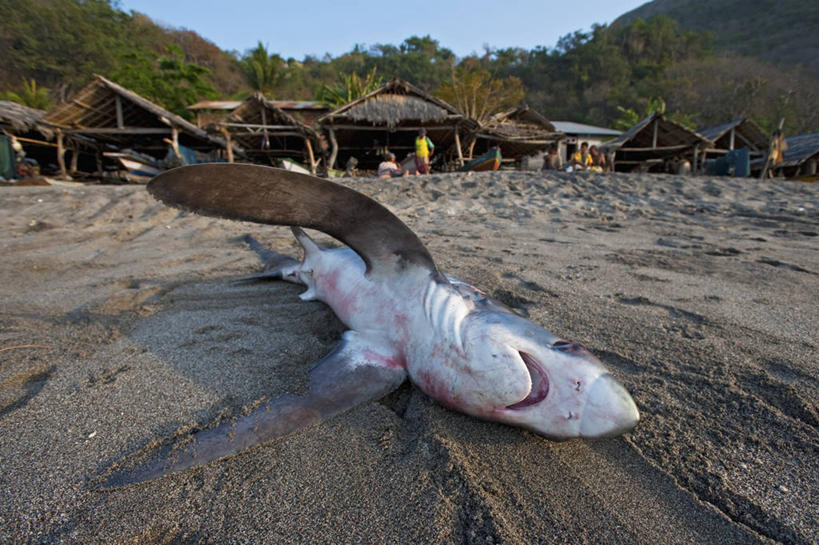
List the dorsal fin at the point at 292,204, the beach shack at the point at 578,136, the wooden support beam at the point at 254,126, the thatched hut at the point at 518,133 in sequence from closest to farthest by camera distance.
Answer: the dorsal fin at the point at 292,204 → the wooden support beam at the point at 254,126 → the thatched hut at the point at 518,133 → the beach shack at the point at 578,136

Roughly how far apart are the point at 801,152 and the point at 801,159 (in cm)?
72

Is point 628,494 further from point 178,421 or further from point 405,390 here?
point 178,421

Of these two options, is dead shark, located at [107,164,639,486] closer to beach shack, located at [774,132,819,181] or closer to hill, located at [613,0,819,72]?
beach shack, located at [774,132,819,181]

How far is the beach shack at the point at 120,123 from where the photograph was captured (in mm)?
11391

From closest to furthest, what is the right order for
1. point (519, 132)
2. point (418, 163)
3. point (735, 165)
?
1. point (418, 163)
2. point (735, 165)
3. point (519, 132)

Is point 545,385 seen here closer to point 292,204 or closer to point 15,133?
point 292,204

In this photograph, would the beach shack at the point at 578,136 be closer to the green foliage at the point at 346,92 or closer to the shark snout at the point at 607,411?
the green foliage at the point at 346,92

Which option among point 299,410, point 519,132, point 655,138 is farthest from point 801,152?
point 299,410

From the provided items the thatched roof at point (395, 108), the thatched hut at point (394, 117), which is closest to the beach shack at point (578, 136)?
the thatched hut at point (394, 117)

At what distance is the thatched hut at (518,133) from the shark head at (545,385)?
15.6 meters

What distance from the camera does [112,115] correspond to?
41.1 feet

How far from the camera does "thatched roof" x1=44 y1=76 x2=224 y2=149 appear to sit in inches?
447

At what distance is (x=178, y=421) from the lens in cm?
119

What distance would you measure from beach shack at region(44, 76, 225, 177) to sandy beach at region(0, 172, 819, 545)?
36.8 ft
